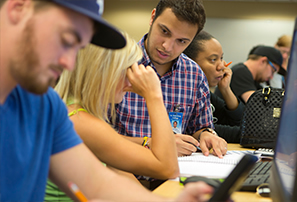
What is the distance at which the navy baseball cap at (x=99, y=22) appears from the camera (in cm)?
67

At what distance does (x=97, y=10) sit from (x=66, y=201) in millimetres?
755

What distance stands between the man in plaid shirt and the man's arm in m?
0.70

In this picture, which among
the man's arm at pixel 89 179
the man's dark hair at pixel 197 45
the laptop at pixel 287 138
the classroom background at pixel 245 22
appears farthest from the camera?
the classroom background at pixel 245 22

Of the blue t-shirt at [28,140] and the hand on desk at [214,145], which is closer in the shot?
the blue t-shirt at [28,140]

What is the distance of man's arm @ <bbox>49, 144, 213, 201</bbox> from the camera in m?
0.93

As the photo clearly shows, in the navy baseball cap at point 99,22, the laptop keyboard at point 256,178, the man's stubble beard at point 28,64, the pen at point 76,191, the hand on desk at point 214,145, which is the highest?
the navy baseball cap at point 99,22

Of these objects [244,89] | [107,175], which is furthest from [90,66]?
[244,89]

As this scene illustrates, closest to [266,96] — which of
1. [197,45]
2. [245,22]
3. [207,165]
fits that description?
[197,45]

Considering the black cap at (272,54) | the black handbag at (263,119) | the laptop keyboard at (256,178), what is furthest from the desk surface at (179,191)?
the black cap at (272,54)

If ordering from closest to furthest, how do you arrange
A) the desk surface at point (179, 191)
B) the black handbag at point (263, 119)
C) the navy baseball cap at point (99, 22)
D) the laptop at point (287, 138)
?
the navy baseball cap at point (99, 22) < the laptop at point (287, 138) < the desk surface at point (179, 191) < the black handbag at point (263, 119)

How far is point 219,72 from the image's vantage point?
2555mm

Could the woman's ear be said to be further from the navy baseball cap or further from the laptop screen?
the laptop screen

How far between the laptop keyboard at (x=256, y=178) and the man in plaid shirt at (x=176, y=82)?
372 millimetres

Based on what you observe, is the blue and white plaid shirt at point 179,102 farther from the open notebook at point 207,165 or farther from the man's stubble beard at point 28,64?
the man's stubble beard at point 28,64
